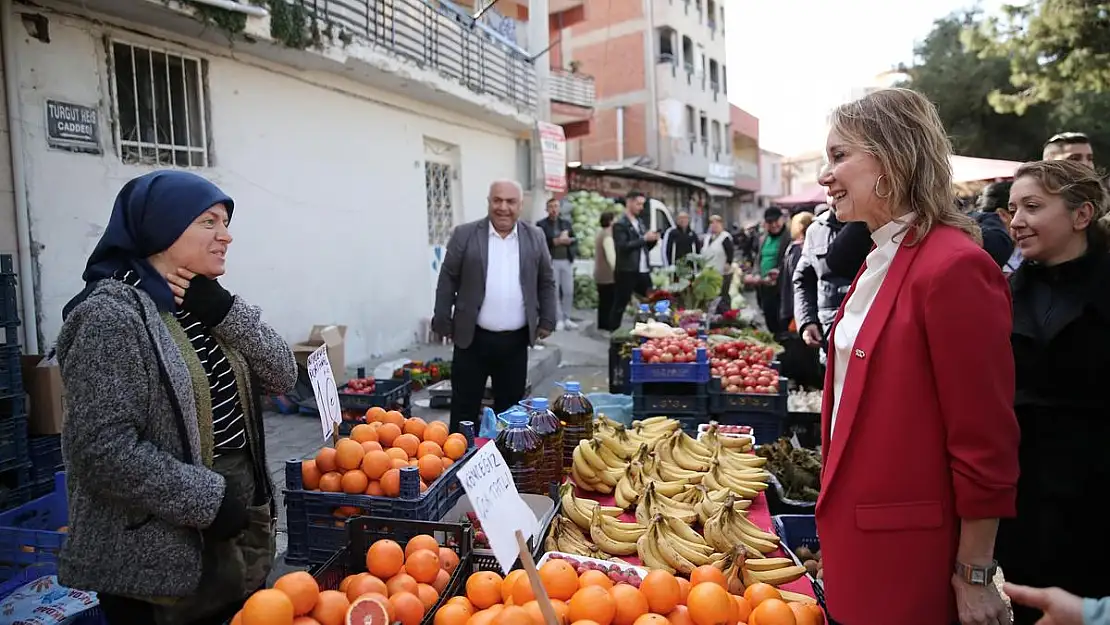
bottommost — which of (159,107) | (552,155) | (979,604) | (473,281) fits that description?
(979,604)

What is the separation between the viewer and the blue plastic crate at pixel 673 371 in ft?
16.8

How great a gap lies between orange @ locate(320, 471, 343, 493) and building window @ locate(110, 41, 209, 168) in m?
4.79

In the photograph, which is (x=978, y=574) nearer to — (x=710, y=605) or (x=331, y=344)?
(x=710, y=605)

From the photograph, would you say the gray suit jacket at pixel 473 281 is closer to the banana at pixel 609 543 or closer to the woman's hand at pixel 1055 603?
the banana at pixel 609 543

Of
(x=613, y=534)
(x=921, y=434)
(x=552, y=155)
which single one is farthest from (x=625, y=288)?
(x=921, y=434)

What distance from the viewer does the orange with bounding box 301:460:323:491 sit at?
292cm

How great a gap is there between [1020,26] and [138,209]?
1853 centimetres

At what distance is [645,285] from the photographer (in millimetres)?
11586

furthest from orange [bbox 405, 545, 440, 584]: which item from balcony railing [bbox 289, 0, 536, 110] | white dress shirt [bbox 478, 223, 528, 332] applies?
balcony railing [bbox 289, 0, 536, 110]

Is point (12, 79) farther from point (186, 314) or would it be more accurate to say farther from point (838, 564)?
point (838, 564)

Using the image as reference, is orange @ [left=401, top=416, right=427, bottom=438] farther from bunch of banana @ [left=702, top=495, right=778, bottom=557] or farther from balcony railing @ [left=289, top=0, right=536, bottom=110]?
balcony railing @ [left=289, top=0, right=536, bottom=110]

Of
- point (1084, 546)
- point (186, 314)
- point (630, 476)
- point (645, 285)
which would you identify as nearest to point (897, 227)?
point (1084, 546)

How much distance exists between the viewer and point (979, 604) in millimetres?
1742

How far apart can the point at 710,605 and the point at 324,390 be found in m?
1.71
